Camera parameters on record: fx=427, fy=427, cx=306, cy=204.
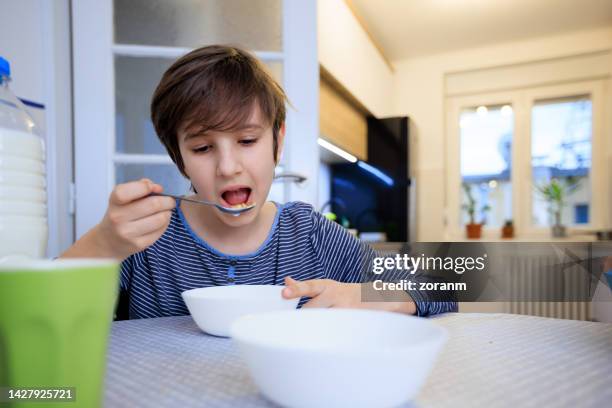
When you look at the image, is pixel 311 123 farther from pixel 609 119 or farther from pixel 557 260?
pixel 609 119

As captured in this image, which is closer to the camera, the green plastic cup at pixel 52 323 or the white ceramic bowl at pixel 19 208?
the green plastic cup at pixel 52 323

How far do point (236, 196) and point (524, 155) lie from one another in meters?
3.78

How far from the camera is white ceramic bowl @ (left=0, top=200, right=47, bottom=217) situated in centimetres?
52

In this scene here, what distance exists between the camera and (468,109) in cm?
418

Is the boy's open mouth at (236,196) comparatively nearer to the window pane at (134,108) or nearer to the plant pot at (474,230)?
the window pane at (134,108)

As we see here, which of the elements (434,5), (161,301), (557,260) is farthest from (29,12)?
(557,260)

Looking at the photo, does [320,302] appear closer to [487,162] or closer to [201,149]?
[201,149]

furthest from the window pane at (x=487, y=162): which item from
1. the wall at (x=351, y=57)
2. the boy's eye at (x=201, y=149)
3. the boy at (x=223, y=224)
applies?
the boy's eye at (x=201, y=149)

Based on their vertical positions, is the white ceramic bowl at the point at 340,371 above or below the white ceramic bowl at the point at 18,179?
below

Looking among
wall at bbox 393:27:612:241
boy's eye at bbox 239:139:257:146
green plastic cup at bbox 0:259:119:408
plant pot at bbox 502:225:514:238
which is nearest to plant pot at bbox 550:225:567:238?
plant pot at bbox 502:225:514:238

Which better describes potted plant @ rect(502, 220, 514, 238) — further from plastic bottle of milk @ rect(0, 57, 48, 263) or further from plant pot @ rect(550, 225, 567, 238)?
plastic bottle of milk @ rect(0, 57, 48, 263)

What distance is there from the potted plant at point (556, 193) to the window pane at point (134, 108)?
330cm

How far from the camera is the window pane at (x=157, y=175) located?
152cm

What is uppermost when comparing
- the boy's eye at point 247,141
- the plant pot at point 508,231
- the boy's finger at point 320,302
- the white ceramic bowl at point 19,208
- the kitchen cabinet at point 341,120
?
the kitchen cabinet at point 341,120
